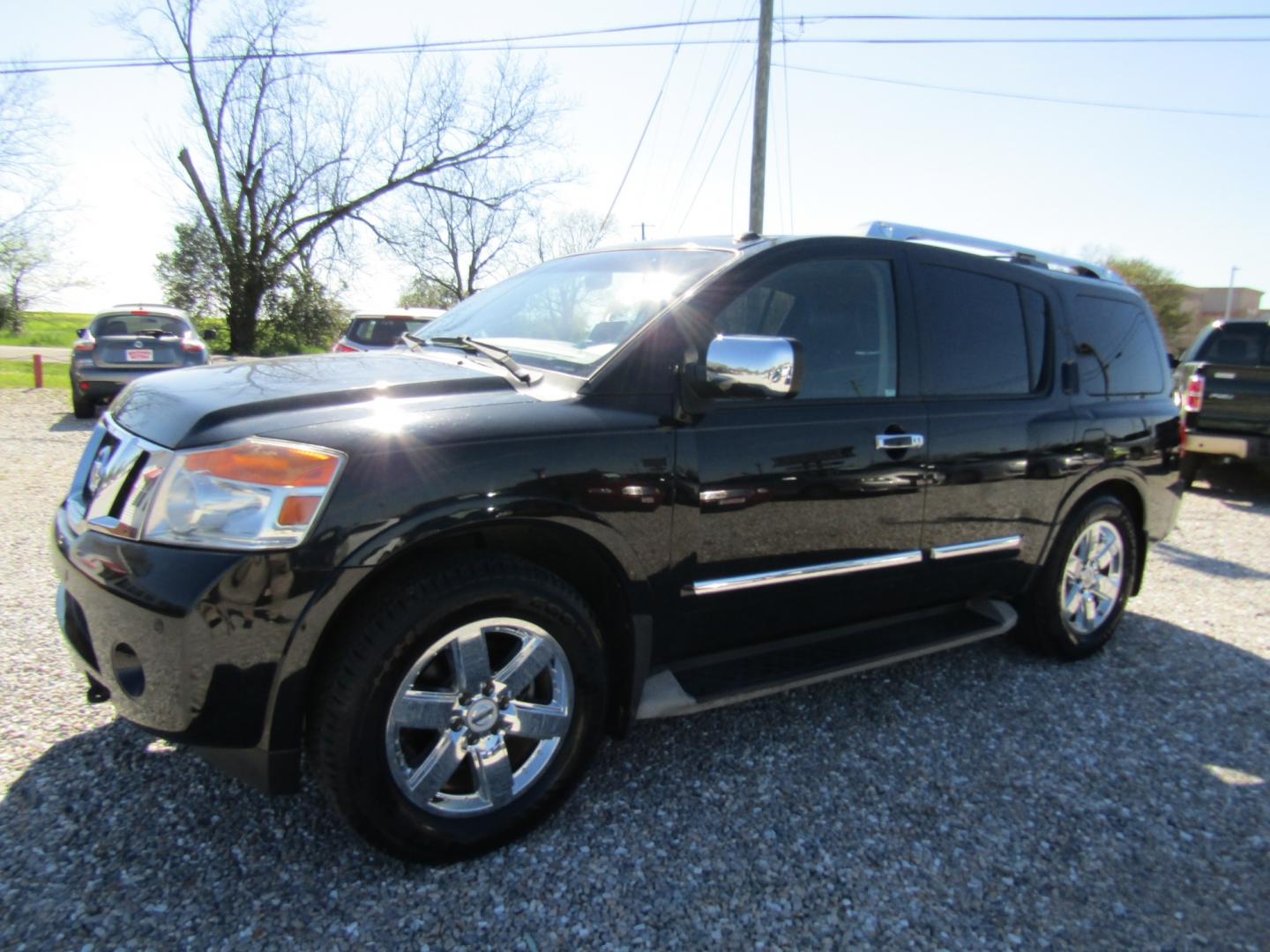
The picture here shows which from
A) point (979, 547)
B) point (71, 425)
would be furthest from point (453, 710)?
point (71, 425)

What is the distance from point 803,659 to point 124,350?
12.4 metres

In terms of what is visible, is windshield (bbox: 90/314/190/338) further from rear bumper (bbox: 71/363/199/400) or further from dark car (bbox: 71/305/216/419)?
rear bumper (bbox: 71/363/199/400)

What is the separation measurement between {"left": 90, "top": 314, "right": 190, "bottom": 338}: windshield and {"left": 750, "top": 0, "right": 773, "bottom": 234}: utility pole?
9597 mm

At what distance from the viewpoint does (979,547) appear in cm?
353

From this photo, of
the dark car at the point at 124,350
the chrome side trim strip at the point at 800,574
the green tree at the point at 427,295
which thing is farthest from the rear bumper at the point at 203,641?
the green tree at the point at 427,295

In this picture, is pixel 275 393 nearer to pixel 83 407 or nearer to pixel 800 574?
pixel 800 574

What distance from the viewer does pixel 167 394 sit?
2.43 meters

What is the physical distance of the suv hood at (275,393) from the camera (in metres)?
2.16

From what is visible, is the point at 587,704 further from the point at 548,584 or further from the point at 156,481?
the point at 156,481

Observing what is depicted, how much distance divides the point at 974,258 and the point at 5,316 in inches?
1382

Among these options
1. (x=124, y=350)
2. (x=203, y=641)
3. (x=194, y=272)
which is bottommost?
(x=203, y=641)

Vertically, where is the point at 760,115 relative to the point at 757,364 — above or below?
above

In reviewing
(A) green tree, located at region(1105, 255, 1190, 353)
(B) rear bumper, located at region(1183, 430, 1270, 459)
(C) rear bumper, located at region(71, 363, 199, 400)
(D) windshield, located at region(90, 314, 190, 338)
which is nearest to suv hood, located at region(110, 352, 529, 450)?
(B) rear bumper, located at region(1183, 430, 1270, 459)

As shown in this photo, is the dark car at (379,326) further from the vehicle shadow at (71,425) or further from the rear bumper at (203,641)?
the rear bumper at (203,641)
